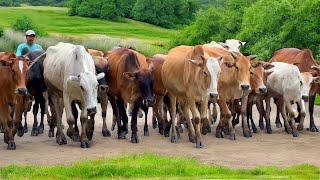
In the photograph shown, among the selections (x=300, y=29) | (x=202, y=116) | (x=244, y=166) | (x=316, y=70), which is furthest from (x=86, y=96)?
(x=300, y=29)

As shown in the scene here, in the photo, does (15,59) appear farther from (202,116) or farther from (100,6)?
(100,6)

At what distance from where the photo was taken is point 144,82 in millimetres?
14781

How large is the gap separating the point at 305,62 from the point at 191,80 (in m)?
4.96

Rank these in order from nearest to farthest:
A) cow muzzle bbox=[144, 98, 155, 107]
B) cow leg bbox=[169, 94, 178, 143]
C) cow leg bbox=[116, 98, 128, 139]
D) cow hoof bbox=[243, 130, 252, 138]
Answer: cow muzzle bbox=[144, 98, 155, 107] < cow leg bbox=[169, 94, 178, 143] < cow leg bbox=[116, 98, 128, 139] < cow hoof bbox=[243, 130, 252, 138]

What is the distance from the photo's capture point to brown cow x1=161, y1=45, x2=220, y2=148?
46.6 ft

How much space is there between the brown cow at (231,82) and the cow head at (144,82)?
62.3 inches

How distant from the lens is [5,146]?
14.1m

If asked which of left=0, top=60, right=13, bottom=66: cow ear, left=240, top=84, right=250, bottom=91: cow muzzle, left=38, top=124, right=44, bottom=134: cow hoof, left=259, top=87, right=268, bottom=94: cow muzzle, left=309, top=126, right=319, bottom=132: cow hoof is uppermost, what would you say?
left=0, top=60, right=13, bottom=66: cow ear

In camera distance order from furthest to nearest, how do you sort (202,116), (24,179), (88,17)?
1. (88,17)
2. (202,116)
3. (24,179)

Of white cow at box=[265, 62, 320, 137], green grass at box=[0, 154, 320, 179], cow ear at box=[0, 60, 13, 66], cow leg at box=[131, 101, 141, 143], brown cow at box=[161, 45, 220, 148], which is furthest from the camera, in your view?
white cow at box=[265, 62, 320, 137]

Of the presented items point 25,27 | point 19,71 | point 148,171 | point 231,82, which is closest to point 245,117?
point 231,82

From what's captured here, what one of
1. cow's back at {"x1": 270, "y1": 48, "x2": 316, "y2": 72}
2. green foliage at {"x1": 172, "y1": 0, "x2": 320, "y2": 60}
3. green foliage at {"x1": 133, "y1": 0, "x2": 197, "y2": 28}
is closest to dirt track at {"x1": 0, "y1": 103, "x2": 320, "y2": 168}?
cow's back at {"x1": 270, "y1": 48, "x2": 316, "y2": 72}

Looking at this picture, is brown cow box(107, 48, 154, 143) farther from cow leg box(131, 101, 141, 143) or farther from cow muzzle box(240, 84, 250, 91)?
cow muzzle box(240, 84, 250, 91)

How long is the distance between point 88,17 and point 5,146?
59.1m
